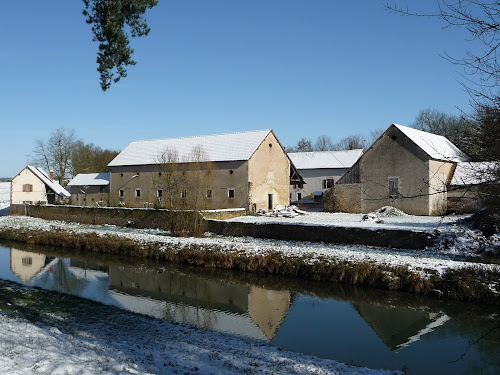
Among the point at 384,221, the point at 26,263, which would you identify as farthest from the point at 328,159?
the point at 26,263

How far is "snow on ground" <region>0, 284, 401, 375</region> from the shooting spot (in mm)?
5738

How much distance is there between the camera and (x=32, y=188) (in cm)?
4238

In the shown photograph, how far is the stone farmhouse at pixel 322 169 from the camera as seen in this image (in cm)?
4591

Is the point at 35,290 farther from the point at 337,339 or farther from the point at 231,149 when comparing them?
the point at 231,149

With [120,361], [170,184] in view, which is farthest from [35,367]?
[170,184]

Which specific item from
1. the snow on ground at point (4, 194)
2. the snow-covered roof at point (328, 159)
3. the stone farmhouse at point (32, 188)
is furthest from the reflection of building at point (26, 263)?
the snow-covered roof at point (328, 159)

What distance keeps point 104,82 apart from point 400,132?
78.3 feet

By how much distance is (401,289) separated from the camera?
12.9m

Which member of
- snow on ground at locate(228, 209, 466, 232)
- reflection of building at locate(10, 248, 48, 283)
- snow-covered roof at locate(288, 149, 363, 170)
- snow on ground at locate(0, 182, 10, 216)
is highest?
snow-covered roof at locate(288, 149, 363, 170)

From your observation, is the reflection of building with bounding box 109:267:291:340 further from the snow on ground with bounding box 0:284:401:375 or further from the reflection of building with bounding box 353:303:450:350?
the reflection of building with bounding box 353:303:450:350

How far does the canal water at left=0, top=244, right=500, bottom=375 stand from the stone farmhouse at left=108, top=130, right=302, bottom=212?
1423 cm

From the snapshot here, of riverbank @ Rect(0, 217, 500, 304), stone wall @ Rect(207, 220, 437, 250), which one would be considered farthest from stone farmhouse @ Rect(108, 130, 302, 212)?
riverbank @ Rect(0, 217, 500, 304)

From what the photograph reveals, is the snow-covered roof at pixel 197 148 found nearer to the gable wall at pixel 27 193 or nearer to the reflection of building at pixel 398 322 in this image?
the gable wall at pixel 27 193

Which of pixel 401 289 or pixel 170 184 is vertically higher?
pixel 170 184
